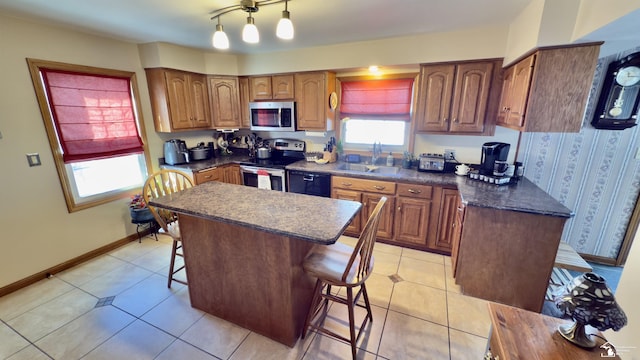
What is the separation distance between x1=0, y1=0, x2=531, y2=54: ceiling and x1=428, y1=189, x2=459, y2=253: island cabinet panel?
1.63 metres

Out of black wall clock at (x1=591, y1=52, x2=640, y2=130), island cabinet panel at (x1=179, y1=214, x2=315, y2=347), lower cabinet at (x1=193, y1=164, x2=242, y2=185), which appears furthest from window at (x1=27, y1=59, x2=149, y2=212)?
black wall clock at (x1=591, y1=52, x2=640, y2=130)

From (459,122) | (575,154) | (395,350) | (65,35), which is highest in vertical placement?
(65,35)

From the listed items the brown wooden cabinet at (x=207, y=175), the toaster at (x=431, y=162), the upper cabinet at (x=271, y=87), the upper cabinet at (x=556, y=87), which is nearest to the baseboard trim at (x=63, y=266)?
the brown wooden cabinet at (x=207, y=175)

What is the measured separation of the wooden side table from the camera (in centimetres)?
92

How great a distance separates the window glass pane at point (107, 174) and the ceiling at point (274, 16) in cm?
138

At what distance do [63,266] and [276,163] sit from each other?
8.41 ft

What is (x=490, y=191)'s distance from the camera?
2.33 metres

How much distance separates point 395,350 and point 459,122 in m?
2.32

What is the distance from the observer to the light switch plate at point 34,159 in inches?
94.6

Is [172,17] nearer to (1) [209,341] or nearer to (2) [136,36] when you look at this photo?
(2) [136,36]

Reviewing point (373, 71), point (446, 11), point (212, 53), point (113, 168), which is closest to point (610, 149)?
point (446, 11)

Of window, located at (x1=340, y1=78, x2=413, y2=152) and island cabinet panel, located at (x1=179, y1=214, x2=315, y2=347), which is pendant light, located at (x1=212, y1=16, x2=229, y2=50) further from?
window, located at (x1=340, y1=78, x2=413, y2=152)

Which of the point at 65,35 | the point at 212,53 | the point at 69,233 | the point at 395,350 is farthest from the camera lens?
the point at 212,53

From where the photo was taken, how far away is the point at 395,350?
5.85 feet
